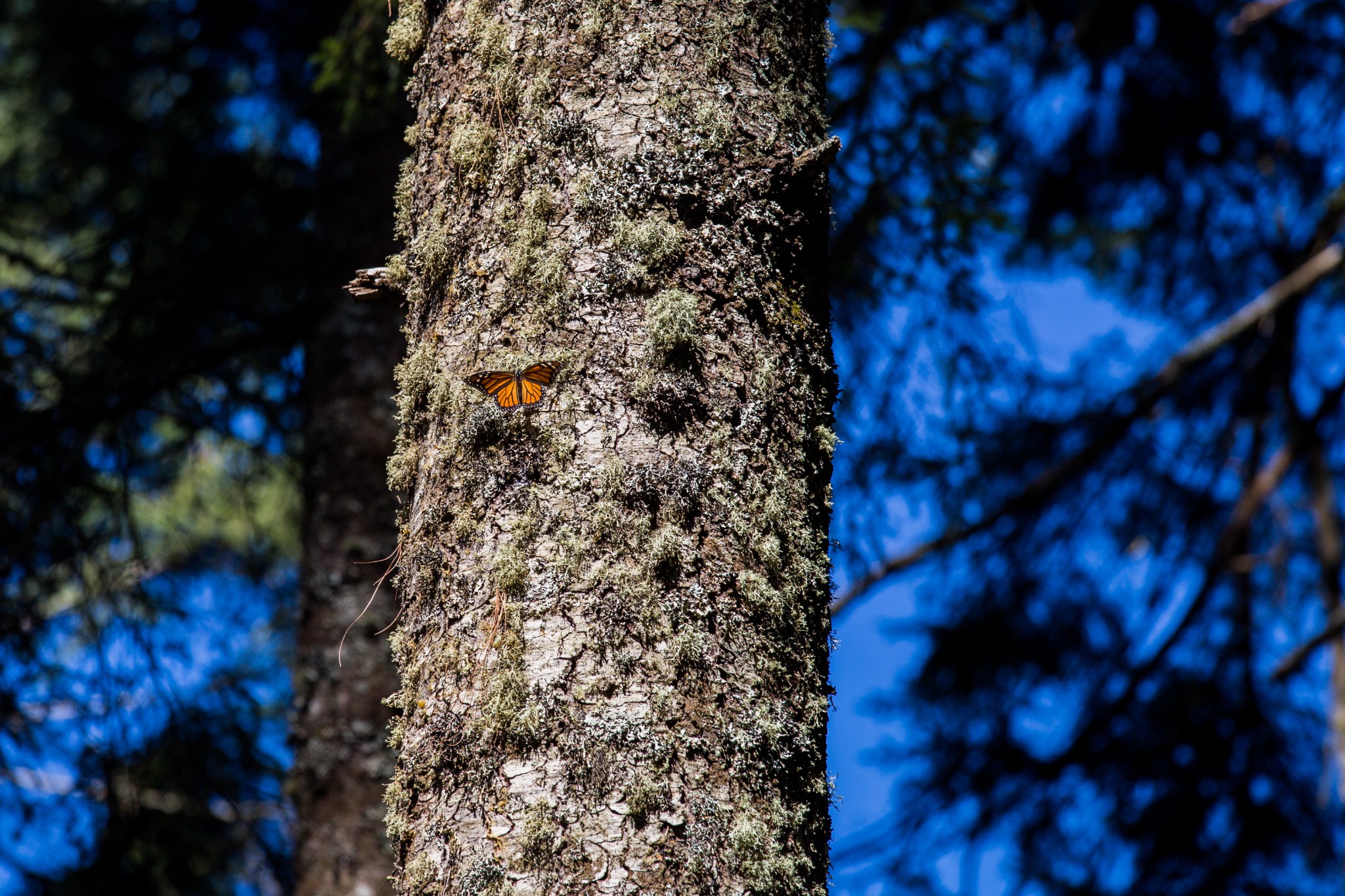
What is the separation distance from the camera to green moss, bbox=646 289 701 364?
1.25 m

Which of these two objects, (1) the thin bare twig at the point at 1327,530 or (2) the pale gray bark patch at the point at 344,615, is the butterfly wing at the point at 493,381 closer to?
(2) the pale gray bark patch at the point at 344,615

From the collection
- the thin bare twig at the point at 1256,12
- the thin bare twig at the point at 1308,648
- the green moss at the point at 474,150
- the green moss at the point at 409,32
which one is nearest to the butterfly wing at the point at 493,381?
the green moss at the point at 474,150

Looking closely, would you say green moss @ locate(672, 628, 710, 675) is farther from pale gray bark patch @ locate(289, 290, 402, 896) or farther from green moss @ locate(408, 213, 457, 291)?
A: pale gray bark patch @ locate(289, 290, 402, 896)

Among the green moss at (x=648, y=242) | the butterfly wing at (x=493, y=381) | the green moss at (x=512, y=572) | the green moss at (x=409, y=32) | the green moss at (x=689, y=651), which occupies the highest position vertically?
the green moss at (x=409, y=32)

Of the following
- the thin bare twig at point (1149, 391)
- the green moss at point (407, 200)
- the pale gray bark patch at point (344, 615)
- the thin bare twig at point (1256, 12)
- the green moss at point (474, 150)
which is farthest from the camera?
the thin bare twig at point (1256, 12)

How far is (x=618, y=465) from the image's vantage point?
47.9 inches

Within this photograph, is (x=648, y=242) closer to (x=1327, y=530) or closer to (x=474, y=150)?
(x=474, y=150)

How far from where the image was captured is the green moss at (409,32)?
64.4 inches

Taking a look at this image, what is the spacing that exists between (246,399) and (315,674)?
1369 mm

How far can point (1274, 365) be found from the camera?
18.1ft

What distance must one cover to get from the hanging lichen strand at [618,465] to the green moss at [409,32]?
154 mm

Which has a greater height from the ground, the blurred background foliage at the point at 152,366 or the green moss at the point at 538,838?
the blurred background foliage at the point at 152,366

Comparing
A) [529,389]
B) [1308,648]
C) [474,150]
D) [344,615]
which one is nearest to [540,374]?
[529,389]

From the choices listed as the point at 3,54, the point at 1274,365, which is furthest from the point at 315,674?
the point at 1274,365
